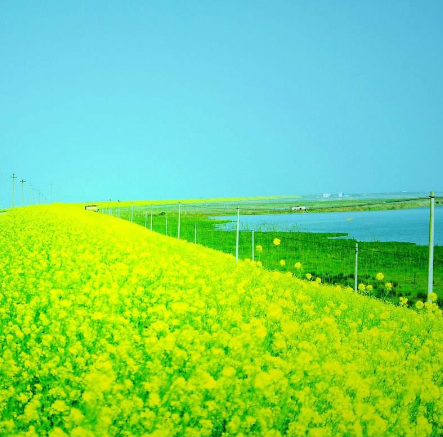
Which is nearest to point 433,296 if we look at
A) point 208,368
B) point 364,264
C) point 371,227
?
point 208,368

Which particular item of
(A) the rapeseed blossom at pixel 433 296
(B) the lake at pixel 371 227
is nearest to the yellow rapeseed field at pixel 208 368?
(A) the rapeseed blossom at pixel 433 296

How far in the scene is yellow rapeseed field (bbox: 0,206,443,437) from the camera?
347cm

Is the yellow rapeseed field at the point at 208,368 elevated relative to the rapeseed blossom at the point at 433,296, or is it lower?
lower

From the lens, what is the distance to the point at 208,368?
4.20 meters

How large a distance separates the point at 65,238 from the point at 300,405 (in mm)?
13972

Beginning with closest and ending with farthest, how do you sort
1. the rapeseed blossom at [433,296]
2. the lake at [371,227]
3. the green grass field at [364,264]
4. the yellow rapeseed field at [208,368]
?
the yellow rapeseed field at [208,368]
the rapeseed blossom at [433,296]
the green grass field at [364,264]
the lake at [371,227]

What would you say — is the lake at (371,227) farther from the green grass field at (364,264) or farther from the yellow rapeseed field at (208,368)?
the yellow rapeseed field at (208,368)

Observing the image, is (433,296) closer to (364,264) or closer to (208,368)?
(208,368)

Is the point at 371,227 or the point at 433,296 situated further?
the point at 371,227

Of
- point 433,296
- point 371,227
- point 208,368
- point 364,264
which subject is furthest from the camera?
point 371,227

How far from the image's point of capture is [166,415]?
3.31 meters

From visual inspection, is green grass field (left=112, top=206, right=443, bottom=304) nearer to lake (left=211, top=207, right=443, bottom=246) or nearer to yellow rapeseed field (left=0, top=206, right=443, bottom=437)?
lake (left=211, top=207, right=443, bottom=246)

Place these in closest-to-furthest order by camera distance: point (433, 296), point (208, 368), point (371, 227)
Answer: point (208, 368) < point (433, 296) < point (371, 227)

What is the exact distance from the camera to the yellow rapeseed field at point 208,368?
347 cm
